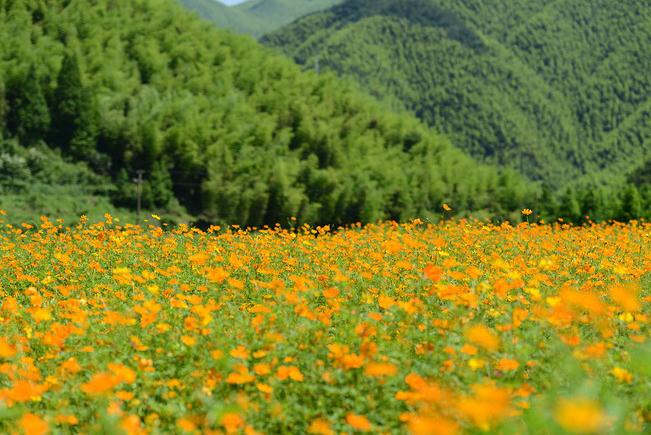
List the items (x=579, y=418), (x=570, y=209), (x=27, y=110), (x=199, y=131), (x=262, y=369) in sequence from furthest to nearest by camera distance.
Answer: (x=570, y=209) → (x=199, y=131) → (x=27, y=110) → (x=262, y=369) → (x=579, y=418)

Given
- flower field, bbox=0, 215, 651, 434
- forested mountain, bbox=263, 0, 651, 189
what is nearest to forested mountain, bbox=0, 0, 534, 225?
flower field, bbox=0, 215, 651, 434

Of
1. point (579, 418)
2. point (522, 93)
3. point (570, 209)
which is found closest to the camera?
point (579, 418)

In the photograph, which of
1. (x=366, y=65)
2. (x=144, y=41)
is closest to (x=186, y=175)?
(x=144, y=41)

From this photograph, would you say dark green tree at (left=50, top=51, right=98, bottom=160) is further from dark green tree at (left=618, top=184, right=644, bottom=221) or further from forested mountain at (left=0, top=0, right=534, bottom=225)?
dark green tree at (left=618, top=184, right=644, bottom=221)

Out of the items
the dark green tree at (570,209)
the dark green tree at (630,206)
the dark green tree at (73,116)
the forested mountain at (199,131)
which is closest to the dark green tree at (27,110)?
the forested mountain at (199,131)

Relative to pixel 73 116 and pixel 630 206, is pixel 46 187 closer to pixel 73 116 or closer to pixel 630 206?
pixel 73 116

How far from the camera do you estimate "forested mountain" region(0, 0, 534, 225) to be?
175ft

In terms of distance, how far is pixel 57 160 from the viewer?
53094 millimetres

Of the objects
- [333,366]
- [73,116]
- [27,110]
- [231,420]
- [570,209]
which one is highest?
[231,420]

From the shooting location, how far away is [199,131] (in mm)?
58594

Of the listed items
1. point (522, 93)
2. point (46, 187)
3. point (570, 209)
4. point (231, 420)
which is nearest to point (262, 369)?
point (231, 420)

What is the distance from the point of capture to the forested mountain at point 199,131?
53375 mm

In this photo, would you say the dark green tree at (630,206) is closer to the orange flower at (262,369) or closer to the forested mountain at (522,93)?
the orange flower at (262,369)

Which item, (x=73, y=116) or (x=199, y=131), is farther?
(x=199, y=131)
